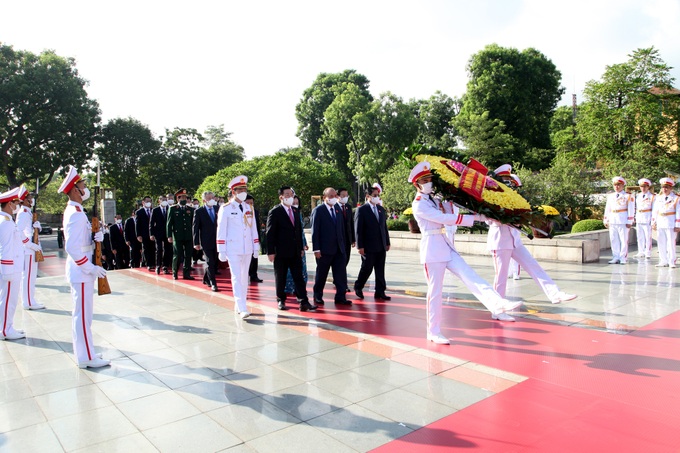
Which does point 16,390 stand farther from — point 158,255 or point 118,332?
point 158,255

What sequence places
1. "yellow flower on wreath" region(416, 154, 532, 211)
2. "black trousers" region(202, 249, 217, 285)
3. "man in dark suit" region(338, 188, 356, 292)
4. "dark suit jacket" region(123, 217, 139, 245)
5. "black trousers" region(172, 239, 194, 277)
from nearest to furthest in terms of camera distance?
"yellow flower on wreath" region(416, 154, 532, 211) < "man in dark suit" region(338, 188, 356, 292) < "black trousers" region(202, 249, 217, 285) < "black trousers" region(172, 239, 194, 277) < "dark suit jacket" region(123, 217, 139, 245)

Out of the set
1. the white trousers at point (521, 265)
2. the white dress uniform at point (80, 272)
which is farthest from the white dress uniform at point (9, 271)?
the white trousers at point (521, 265)

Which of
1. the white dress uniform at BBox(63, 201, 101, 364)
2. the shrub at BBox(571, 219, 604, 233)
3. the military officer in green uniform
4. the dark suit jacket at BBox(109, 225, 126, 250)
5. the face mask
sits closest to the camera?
the white dress uniform at BBox(63, 201, 101, 364)

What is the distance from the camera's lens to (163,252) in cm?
1212

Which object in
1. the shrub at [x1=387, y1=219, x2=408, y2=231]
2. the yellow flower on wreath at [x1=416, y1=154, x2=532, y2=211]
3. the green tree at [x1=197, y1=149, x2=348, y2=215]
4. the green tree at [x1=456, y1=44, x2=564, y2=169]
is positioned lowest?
the shrub at [x1=387, y1=219, x2=408, y2=231]

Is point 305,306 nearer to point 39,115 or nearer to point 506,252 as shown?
point 506,252

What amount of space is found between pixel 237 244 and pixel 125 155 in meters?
34.2

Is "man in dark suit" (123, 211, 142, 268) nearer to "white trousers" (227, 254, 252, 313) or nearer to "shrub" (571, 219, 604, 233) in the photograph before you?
"white trousers" (227, 254, 252, 313)

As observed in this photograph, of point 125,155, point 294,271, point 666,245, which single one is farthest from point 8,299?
point 125,155

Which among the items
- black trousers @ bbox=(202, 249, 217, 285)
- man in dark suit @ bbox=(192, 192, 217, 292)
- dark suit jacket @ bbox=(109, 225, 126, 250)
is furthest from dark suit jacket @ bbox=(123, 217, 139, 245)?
black trousers @ bbox=(202, 249, 217, 285)

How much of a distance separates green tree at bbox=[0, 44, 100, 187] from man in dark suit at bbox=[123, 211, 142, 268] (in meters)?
22.5

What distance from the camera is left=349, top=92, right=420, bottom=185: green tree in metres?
36.2

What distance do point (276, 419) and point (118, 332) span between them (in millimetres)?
3654

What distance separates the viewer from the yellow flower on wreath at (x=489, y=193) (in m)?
5.91
